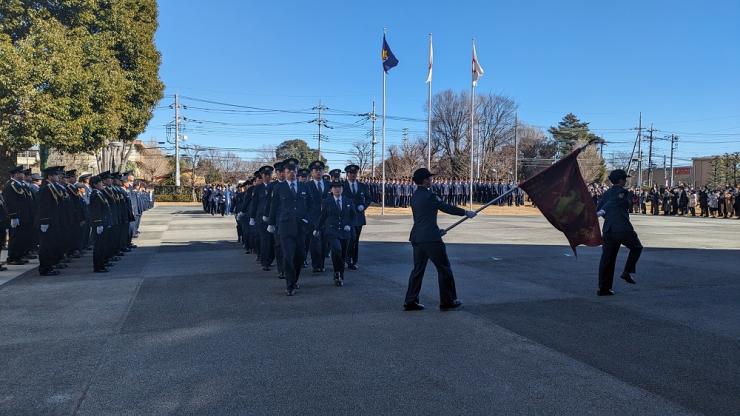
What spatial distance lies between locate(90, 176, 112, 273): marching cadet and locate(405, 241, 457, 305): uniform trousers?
6.71m

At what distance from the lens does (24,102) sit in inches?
631

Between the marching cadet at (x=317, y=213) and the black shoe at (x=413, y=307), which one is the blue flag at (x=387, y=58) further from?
the black shoe at (x=413, y=307)

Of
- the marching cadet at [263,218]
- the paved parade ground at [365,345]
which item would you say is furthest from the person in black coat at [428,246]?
the marching cadet at [263,218]

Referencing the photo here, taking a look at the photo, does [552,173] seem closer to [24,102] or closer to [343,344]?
[343,344]

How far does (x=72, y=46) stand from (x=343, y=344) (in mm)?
17191

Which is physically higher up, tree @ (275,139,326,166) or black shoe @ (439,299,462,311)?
tree @ (275,139,326,166)

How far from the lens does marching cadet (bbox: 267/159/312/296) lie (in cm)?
810

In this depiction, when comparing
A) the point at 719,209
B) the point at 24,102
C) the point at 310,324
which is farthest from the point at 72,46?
the point at 719,209

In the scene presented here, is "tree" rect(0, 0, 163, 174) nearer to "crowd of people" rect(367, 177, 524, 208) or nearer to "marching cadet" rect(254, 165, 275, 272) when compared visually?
"marching cadet" rect(254, 165, 275, 272)

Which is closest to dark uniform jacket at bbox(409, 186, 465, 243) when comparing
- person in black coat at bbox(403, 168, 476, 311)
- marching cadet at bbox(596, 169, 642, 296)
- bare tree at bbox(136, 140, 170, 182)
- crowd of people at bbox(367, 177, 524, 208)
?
person in black coat at bbox(403, 168, 476, 311)

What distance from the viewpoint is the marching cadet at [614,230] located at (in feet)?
26.7

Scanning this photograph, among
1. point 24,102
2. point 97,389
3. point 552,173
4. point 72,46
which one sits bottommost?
point 97,389

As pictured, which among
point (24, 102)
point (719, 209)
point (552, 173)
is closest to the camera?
point (552, 173)

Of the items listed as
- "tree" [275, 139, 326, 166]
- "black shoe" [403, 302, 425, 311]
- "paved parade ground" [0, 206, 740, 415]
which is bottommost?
"paved parade ground" [0, 206, 740, 415]
